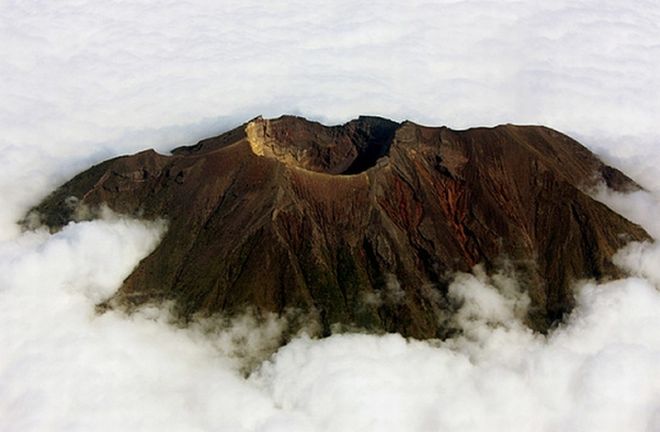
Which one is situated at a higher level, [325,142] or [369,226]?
[325,142]

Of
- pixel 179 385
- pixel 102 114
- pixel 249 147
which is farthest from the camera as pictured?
pixel 102 114

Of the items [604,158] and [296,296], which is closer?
[296,296]

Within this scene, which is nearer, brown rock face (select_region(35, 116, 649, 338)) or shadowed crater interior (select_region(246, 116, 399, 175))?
brown rock face (select_region(35, 116, 649, 338))

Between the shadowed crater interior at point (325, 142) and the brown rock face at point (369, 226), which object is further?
the shadowed crater interior at point (325, 142)

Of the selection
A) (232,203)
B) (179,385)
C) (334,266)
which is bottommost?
(179,385)

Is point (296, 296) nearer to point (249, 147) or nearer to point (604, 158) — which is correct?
point (249, 147)

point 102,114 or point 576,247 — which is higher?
point 102,114

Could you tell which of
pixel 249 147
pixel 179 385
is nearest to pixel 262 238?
pixel 249 147

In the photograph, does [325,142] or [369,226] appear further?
[325,142]
